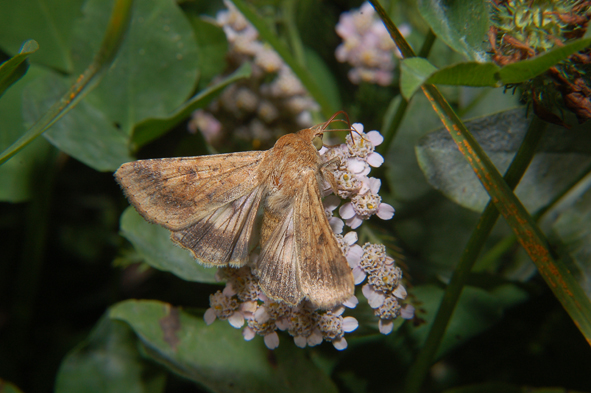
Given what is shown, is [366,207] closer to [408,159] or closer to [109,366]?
[408,159]

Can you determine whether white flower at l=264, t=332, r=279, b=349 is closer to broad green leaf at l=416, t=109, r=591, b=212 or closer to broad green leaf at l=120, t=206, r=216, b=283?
broad green leaf at l=120, t=206, r=216, b=283

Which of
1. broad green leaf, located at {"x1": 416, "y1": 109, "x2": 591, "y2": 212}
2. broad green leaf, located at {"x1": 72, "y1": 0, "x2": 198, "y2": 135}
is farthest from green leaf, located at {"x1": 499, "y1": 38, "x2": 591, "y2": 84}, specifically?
broad green leaf, located at {"x1": 72, "y1": 0, "x2": 198, "y2": 135}

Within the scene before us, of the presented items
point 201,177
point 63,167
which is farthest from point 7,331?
point 201,177

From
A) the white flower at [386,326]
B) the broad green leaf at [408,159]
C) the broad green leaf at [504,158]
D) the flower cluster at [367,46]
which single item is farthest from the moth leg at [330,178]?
the flower cluster at [367,46]

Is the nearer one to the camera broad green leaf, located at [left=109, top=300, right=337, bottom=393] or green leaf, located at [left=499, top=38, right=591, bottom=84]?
green leaf, located at [left=499, top=38, right=591, bottom=84]

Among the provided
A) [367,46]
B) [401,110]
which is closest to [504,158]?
[401,110]
